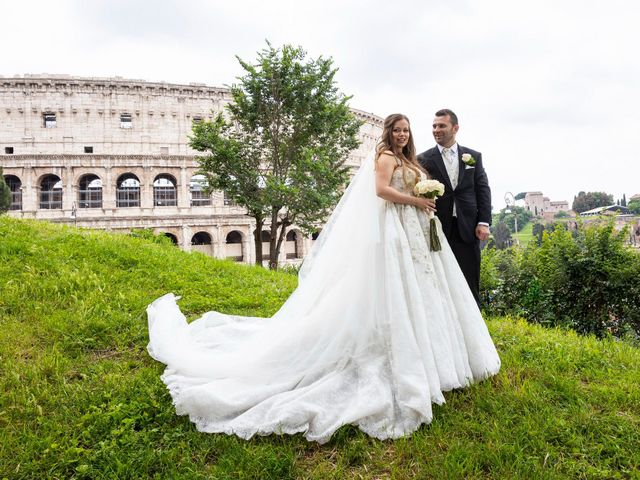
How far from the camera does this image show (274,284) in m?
8.09

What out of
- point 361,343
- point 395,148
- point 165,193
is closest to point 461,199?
point 395,148

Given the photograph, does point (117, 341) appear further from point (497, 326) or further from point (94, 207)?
point (94, 207)

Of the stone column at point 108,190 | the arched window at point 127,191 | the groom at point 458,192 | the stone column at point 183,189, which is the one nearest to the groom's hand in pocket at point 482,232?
the groom at point 458,192

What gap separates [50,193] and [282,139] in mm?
29970

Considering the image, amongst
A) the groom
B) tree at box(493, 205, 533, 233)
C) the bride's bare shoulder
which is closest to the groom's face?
the groom

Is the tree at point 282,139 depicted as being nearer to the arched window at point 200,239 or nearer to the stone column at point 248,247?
the stone column at point 248,247

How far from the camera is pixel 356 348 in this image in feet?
11.3

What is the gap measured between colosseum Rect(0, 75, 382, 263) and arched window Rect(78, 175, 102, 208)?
0.29 feet

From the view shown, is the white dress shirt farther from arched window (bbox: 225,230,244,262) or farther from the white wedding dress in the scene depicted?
arched window (bbox: 225,230,244,262)

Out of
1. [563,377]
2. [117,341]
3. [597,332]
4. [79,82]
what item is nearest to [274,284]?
[117,341]

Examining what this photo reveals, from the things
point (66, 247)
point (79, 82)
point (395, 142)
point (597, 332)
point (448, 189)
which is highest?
point (79, 82)

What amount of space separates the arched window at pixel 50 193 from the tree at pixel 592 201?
386ft

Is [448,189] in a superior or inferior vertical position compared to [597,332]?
superior

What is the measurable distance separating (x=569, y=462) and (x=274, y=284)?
6200 millimetres
